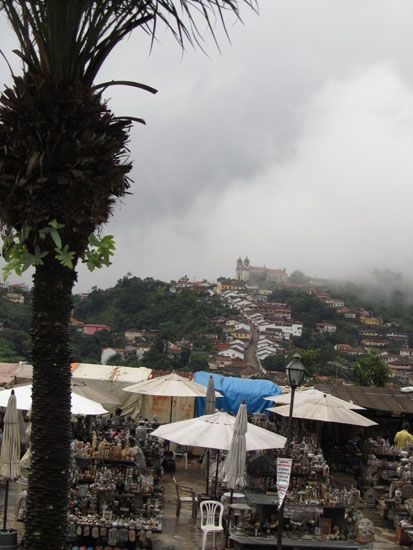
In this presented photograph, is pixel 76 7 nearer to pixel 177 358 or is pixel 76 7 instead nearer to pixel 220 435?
pixel 220 435

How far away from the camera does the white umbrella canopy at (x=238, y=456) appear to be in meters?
9.47

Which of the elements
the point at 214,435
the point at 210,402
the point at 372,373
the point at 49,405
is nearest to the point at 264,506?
the point at 214,435

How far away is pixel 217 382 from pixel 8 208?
43.1ft

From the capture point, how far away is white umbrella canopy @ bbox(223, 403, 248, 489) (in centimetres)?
947

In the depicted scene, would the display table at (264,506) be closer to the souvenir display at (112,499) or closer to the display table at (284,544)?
the display table at (284,544)

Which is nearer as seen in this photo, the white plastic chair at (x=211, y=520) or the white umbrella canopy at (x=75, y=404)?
the white plastic chair at (x=211, y=520)

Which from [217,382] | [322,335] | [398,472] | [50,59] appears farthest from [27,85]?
[322,335]

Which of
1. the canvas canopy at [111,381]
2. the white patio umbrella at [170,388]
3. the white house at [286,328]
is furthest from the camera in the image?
the white house at [286,328]

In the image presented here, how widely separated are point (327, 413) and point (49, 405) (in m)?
8.46

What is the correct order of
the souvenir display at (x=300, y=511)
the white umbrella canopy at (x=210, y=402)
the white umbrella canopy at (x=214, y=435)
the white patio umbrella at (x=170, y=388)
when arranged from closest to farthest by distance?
the souvenir display at (x=300, y=511)
the white umbrella canopy at (x=214, y=435)
the white umbrella canopy at (x=210, y=402)
the white patio umbrella at (x=170, y=388)

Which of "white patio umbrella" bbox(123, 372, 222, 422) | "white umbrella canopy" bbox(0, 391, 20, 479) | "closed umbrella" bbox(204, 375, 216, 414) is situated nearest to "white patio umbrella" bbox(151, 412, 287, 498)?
"white umbrella canopy" bbox(0, 391, 20, 479)

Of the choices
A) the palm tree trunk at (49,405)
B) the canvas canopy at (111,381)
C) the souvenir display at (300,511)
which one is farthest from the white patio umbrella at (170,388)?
the palm tree trunk at (49,405)

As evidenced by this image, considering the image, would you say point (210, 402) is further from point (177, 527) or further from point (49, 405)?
point (49, 405)

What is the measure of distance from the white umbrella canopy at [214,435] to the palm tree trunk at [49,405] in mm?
4153
